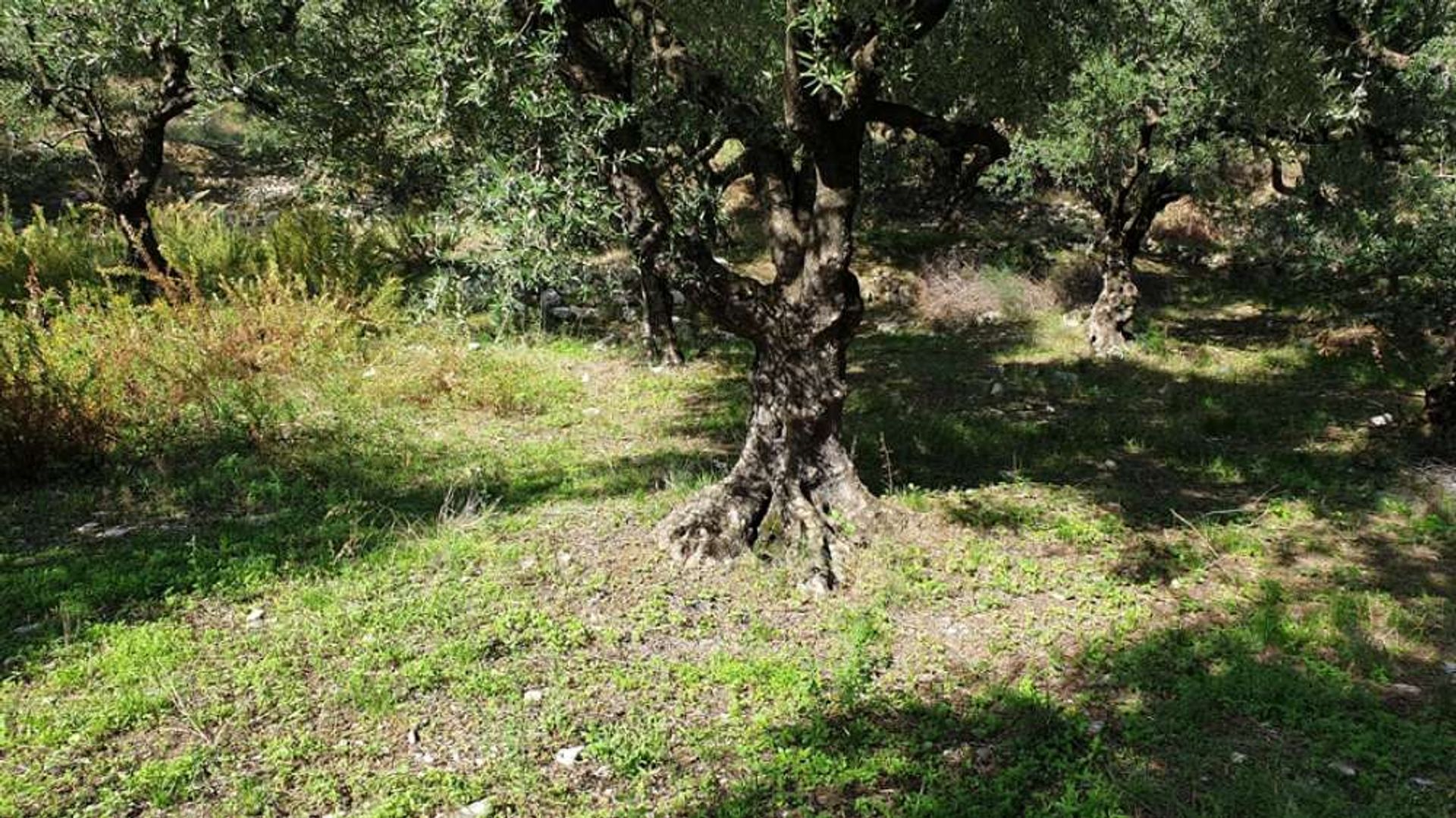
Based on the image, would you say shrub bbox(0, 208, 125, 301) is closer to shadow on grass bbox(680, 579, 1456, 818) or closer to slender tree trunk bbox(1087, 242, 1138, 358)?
shadow on grass bbox(680, 579, 1456, 818)

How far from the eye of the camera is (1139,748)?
4676 millimetres

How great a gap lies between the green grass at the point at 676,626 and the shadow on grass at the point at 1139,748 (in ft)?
0.07

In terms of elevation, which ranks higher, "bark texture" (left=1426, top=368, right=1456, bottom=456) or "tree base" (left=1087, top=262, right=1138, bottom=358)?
"tree base" (left=1087, top=262, right=1138, bottom=358)

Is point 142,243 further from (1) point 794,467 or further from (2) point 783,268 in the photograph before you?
(1) point 794,467

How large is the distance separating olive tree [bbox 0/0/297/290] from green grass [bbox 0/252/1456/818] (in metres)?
3.29

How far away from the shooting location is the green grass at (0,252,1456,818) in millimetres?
4453

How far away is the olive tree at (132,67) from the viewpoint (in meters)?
8.09

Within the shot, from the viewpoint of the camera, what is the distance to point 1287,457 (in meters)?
9.71

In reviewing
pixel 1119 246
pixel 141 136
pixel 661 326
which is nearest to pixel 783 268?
pixel 661 326

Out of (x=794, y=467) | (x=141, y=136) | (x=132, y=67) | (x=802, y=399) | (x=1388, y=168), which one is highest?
(x=132, y=67)

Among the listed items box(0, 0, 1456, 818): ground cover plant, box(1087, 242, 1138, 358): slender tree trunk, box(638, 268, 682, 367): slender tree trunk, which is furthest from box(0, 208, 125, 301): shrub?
box(1087, 242, 1138, 358): slender tree trunk

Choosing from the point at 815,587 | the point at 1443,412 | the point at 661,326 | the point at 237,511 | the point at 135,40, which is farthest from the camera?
the point at 661,326

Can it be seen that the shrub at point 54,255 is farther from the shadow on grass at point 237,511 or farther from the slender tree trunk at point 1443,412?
the slender tree trunk at point 1443,412

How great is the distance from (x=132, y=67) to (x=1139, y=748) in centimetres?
1398
